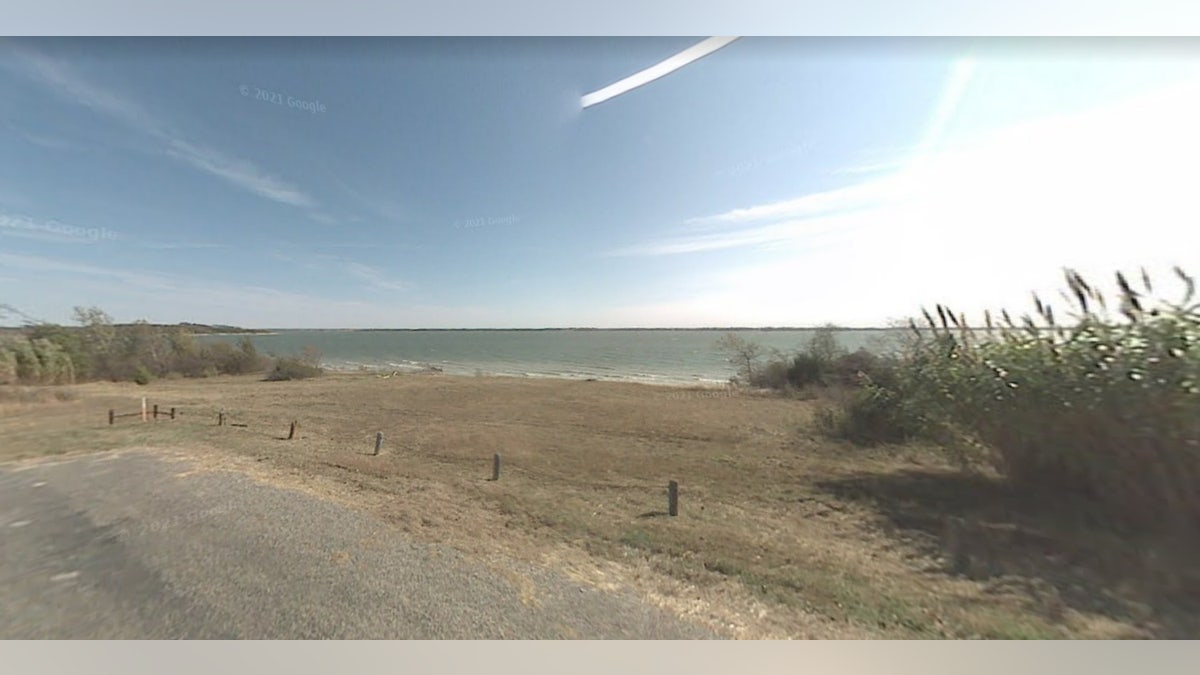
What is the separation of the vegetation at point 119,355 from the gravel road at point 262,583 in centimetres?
741

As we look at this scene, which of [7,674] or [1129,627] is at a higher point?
[1129,627]

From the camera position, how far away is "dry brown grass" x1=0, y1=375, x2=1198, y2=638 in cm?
180

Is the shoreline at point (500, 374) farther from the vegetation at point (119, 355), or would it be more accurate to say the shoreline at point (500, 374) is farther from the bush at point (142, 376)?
the bush at point (142, 376)

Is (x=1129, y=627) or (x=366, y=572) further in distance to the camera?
(x=366, y=572)

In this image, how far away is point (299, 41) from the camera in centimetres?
207

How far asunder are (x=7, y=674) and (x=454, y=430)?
16.6ft

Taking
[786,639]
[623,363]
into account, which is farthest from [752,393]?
[623,363]

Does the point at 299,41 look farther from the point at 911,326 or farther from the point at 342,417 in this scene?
the point at 342,417

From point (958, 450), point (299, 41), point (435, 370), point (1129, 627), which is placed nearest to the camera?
point (1129, 627)

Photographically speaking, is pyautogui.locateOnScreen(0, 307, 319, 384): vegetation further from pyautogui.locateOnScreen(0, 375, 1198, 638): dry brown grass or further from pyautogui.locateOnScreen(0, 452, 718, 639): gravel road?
pyautogui.locateOnScreen(0, 452, 718, 639): gravel road

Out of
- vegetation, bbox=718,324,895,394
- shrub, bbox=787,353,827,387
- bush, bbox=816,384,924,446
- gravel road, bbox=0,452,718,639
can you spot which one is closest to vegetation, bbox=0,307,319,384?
gravel road, bbox=0,452,718,639

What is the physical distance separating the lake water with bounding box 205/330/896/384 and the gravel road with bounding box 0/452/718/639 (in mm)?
5500

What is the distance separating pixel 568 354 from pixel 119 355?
60.5 ft

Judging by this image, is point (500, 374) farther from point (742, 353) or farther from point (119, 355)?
point (119, 355)
